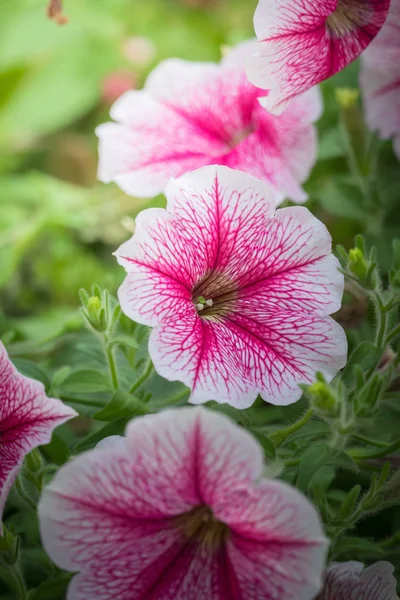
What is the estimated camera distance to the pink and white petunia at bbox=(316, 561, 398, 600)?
1.82ft

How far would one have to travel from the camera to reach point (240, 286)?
0.63 m

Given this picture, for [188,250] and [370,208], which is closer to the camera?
[188,250]

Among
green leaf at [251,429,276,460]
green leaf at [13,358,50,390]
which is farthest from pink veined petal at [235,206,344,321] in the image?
green leaf at [13,358,50,390]

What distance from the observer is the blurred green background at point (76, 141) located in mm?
1004

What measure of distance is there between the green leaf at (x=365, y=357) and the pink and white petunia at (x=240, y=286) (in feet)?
0.08

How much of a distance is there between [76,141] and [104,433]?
1.23m

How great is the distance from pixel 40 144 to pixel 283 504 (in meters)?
1.53

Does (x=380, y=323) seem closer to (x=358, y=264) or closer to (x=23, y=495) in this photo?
(x=358, y=264)

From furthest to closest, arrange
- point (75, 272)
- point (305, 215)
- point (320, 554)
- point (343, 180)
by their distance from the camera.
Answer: point (75, 272)
point (343, 180)
point (305, 215)
point (320, 554)

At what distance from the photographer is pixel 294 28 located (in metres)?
0.62

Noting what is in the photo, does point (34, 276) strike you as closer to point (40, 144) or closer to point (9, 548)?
point (40, 144)

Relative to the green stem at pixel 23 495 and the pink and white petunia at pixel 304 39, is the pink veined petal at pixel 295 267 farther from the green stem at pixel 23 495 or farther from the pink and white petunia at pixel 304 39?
the green stem at pixel 23 495

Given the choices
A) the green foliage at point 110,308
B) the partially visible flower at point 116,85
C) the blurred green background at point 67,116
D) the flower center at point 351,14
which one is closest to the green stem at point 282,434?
the green foliage at point 110,308

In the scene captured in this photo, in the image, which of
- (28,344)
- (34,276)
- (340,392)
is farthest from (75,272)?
(340,392)
